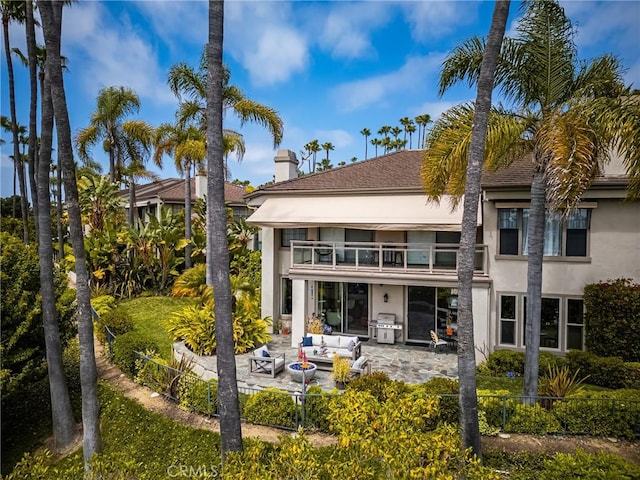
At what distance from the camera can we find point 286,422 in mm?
11891

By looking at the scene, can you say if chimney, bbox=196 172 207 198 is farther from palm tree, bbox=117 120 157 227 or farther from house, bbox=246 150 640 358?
house, bbox=246 150 640 358

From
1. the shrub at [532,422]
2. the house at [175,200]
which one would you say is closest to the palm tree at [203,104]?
the house at [175,200]

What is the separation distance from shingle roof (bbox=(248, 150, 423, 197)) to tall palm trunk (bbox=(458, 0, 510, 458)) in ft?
33.9

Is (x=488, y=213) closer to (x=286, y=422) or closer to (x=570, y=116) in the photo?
(x=570, y=116)

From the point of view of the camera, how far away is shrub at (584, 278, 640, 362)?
46.1 feet

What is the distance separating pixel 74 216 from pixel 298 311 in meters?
11.0

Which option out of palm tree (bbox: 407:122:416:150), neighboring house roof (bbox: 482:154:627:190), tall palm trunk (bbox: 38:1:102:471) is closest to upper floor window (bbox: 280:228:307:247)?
neighboring house roof (bbox: 482:154:627:190)

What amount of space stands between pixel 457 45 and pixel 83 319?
1425 centimetres

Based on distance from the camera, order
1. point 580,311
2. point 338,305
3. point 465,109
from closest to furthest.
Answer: point 465,109, point 580,311, point 338,305

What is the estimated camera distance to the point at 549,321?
16500 mm

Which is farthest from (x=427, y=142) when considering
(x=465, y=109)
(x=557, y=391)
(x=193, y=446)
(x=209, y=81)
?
(x=193, y=446)

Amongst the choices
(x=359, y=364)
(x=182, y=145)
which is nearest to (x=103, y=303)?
(x=182, y=145)

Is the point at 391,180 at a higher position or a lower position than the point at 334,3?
lower

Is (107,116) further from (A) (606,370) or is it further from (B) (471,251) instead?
(A) (606,370)
